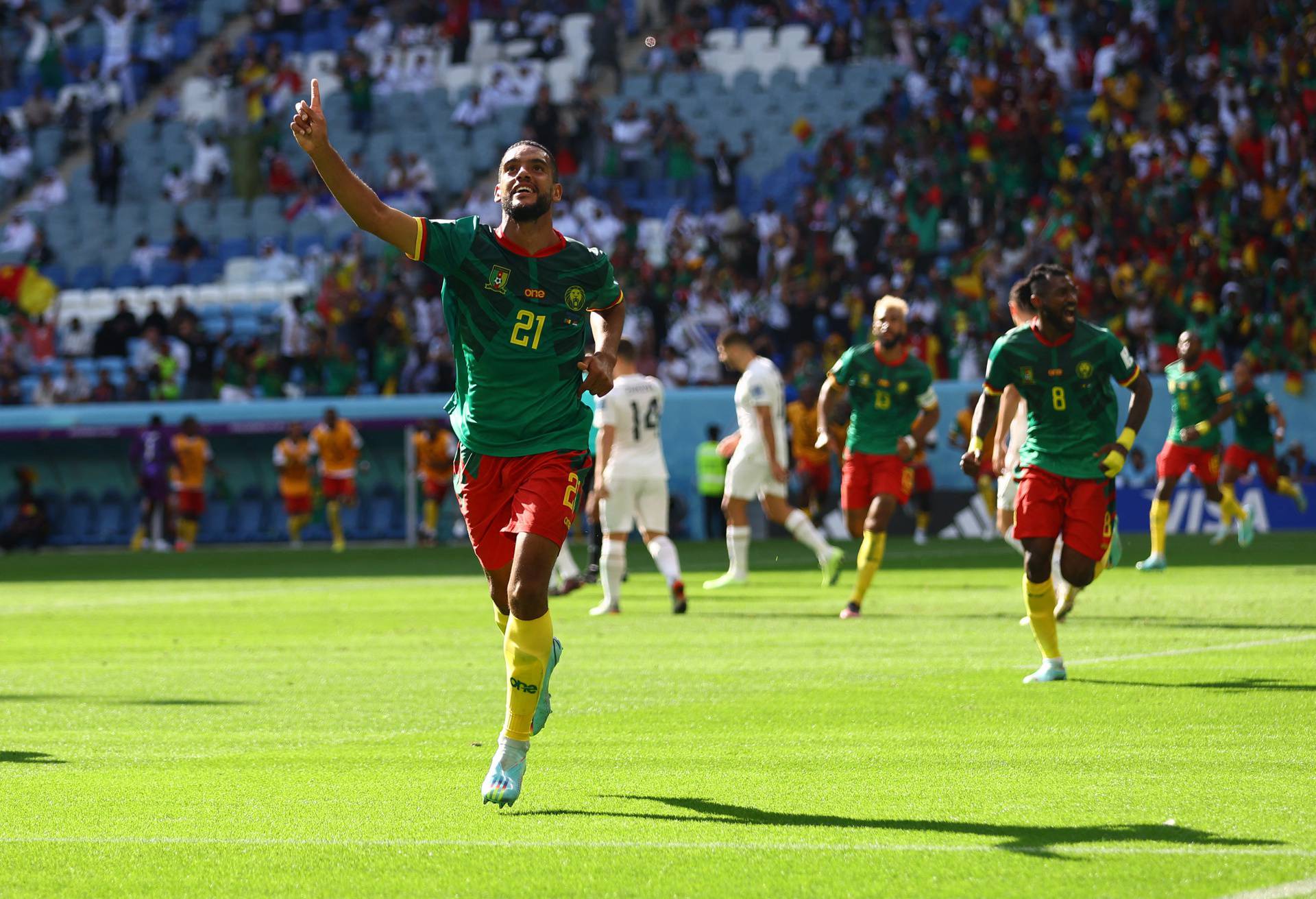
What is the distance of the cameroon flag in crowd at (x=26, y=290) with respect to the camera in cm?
3956

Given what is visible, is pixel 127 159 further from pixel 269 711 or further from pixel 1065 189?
pixel 269 711

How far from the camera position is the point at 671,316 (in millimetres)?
33781

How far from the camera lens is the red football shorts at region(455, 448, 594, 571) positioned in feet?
24.5

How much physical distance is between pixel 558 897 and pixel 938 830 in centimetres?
150

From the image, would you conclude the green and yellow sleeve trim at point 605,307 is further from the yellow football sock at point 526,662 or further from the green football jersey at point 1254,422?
the green football jersey at point 1254,422

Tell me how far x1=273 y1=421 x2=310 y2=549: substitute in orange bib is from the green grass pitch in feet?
52.1

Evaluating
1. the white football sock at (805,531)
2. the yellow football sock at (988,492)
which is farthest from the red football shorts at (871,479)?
the yellow football sock at (988,492)

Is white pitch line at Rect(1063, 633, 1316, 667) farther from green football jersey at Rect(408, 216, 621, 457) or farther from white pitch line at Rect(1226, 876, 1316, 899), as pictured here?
white pitch line at Rect(1226, 876, 1316, 899)

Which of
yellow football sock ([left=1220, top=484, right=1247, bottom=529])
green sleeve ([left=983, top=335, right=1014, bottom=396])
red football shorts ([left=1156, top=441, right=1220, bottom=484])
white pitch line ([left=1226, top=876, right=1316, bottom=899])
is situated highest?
green sleeve ([left=983, top=335, right=1014, bottom=396])

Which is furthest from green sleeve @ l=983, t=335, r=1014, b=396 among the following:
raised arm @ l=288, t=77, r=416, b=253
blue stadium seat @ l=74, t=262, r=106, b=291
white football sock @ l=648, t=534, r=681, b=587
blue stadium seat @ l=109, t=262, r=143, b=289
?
blue stadium seat @ l=74, t=262, r=106, b=291

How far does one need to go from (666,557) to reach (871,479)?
213 centimetres

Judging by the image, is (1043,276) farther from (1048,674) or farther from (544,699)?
(544,699)

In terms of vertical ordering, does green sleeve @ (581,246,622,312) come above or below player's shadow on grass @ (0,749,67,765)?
above

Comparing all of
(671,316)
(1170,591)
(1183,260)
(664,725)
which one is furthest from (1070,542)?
(671,316)
